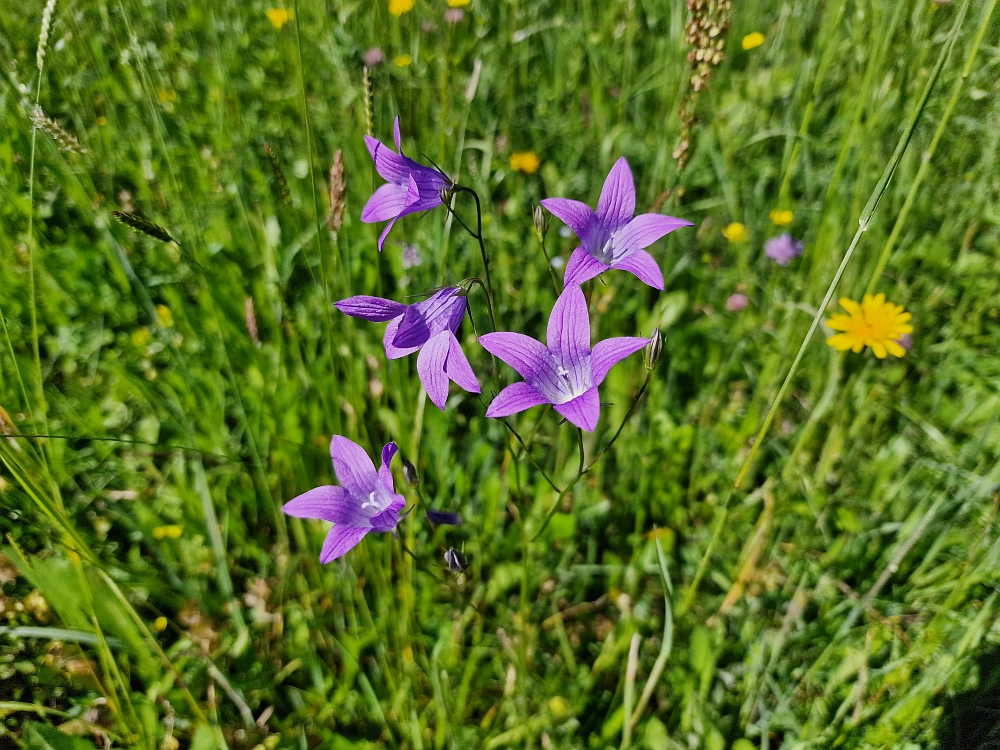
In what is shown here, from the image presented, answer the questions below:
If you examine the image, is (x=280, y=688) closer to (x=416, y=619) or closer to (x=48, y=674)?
(x=416, y=619)

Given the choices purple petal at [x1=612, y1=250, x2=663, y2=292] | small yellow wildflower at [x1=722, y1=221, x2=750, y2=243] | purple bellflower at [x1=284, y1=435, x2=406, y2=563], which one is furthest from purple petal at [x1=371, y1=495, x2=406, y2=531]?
small yellow wildflower at [x1=722, y1=221, x2=750, y2=243]

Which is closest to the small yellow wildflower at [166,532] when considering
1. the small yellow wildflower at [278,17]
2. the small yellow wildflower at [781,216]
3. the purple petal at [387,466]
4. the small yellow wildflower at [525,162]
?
the purple petal at [387,466]

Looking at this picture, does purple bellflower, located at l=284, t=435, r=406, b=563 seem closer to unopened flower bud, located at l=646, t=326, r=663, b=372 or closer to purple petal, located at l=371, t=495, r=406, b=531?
purple petal, located at l=371, t=495, r=406, b=531

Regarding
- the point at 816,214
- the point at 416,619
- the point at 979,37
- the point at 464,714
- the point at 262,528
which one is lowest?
the point at 464,714

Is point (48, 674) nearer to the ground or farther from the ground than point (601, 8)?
nearer to the ground

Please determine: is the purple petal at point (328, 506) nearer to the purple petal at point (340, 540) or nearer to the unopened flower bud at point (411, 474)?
the purple petal at point (340, 540)

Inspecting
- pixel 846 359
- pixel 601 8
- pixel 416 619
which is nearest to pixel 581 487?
pixel 416 619
